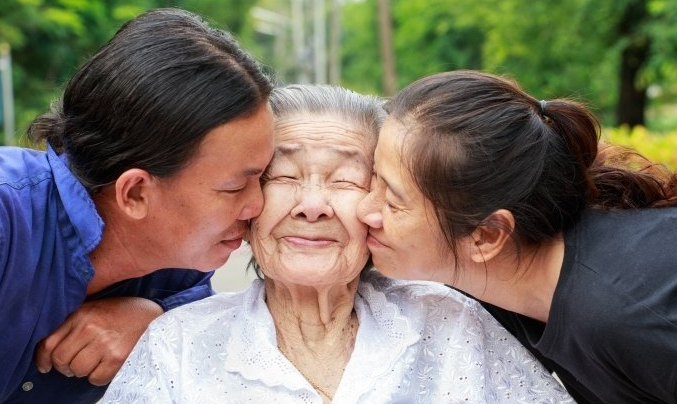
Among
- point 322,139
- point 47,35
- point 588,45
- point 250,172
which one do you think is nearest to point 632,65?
point 588,45

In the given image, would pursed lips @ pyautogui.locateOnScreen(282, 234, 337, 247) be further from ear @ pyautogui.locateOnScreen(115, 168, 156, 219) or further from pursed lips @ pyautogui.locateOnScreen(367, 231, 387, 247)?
ear @ pyautogui.locateOnScreen(115, 168, 156, 219)

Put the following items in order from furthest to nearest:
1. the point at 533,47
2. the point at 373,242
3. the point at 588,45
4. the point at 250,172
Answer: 1. the point at 533,47
2. the point at 588,45
3. the point at 373,242
4. the point at 250,172

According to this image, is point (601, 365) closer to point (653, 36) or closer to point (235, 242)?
point (235, 242)

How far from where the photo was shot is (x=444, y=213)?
90.3 inches

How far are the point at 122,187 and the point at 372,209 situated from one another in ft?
2.33

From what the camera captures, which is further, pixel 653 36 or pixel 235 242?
pixel 653 36

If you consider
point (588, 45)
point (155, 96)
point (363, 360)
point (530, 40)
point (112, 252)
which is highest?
point (155, 96)

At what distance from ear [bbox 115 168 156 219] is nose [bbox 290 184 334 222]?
1.38 ft

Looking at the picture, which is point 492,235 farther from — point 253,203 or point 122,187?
point 122,187

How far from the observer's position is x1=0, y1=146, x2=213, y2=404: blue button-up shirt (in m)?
2.22

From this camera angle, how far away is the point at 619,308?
82.6 inches

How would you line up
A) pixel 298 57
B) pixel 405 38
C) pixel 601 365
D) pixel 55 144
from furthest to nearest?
1. pixel 298 57
2. pixel 405 38
3. pixel 55 144
4. pixel 601 365

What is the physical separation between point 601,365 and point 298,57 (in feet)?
104

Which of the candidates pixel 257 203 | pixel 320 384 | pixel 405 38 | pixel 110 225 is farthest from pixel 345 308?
pixel 405 38
